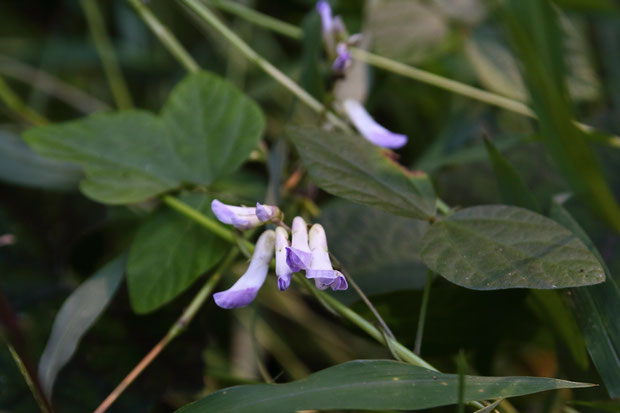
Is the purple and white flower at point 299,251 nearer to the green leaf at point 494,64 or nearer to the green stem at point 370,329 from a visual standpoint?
the green stem at point 370,329

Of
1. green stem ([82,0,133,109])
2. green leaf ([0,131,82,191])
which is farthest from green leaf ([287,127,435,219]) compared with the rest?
green stem ([82,0,133,109])

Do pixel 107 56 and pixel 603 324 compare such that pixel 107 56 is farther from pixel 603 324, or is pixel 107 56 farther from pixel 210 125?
pixel 603 324

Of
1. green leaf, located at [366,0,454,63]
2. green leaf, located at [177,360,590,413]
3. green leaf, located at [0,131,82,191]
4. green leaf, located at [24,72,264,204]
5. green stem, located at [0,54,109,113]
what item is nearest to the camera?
green leaf, located at [177,360,590,413]

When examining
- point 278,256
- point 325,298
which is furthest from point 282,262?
point 325,298

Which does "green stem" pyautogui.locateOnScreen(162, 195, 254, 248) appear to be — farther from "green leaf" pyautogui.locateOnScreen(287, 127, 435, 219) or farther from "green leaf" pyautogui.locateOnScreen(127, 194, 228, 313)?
"green leaf" pyautogui.locateOnScreen(287, 127, 435, 219)

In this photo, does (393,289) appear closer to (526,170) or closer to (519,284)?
(519,284)

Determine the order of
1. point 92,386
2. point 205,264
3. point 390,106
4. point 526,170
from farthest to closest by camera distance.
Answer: point 390,106 < point 526,170 < point 92,386 < point 205,264

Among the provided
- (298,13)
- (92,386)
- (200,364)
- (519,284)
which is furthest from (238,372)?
(298,13)
